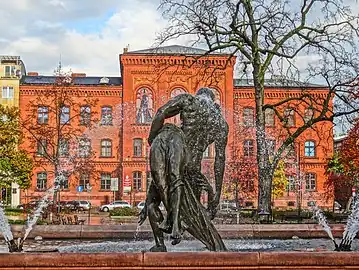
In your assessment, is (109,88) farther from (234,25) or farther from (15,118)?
(234,25)

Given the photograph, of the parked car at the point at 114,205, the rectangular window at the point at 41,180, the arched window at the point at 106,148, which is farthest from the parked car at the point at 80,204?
the arched window at the point at 106,148

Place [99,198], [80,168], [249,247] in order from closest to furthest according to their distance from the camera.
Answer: [249,247], [80,168], [99,198]

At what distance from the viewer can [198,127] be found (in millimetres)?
8391

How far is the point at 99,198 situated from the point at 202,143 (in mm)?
51142

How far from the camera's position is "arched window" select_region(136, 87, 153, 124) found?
59750 millimetres

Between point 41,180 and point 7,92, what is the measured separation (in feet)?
32.3

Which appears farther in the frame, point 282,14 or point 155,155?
point 282,14

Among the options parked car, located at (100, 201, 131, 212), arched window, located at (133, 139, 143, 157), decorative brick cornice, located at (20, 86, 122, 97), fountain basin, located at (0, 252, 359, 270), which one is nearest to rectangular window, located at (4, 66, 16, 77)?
decorative brick cornice, located at (20, 86, 122, 97)

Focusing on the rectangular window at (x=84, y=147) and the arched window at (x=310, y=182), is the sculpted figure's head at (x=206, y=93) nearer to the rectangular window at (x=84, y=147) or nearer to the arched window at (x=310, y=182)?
the rectangular window at (x=84, y=147)

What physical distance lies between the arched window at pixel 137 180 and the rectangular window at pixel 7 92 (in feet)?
49.4

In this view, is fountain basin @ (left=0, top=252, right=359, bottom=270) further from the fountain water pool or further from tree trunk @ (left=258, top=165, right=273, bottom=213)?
tree trunk @ (left=258, top=165, right=273, bottom=213)

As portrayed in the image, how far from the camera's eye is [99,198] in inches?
2309

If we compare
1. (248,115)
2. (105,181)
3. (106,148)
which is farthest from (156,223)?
(248,115)

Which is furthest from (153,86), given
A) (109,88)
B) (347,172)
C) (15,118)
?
(347,172)
